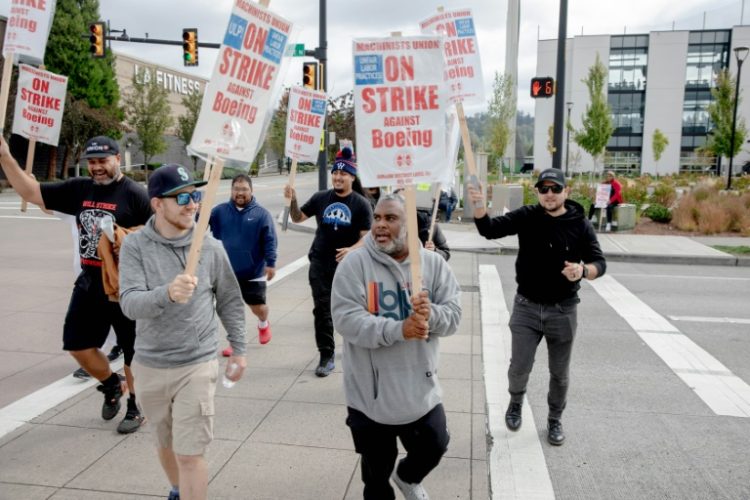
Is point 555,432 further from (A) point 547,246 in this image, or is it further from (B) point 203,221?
(B) point 203,221

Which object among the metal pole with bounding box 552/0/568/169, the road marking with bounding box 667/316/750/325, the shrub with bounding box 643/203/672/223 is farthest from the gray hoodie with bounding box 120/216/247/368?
the shrub with bounding box 643/203/672/223

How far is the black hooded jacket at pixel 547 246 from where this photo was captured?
4348mm

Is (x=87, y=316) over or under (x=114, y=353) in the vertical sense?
over

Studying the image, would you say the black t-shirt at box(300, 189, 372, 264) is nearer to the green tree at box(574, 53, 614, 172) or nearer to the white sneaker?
the white sneaker

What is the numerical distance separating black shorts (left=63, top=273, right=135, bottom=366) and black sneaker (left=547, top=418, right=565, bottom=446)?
10.3ft

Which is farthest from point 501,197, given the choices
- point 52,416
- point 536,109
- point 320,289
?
point 536,109

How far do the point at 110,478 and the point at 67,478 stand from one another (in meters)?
0.26

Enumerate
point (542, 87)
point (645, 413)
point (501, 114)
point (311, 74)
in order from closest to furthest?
1. point (645, 413)
2. point (542, 87)
3. point (311, 74)
4. point (501, 114)

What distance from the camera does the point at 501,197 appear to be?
60.8ft

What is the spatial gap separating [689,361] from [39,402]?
20.2 ft

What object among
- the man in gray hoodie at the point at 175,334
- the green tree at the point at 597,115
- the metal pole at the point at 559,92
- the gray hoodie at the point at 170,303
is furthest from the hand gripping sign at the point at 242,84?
the green tree at the point at 597,115

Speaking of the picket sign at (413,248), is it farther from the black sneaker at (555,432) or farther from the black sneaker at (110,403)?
the black sneaker at (110,403)

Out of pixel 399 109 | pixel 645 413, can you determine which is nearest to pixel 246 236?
pixel 399 109

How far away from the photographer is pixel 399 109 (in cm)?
306
